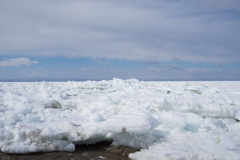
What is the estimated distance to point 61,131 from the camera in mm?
3854

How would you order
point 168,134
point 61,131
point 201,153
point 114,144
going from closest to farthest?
point 201,153, point 61,131, point 114,144, point 168,134

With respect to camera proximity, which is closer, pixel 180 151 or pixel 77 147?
pixel 180 151

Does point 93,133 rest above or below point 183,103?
below

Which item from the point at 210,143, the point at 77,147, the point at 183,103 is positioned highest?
the point at 183,103

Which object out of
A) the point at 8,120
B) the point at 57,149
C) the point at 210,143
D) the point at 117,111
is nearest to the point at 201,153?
the point at 210,143

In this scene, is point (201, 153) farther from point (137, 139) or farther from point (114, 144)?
point (114, 144)

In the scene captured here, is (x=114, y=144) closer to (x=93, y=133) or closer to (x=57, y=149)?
(x=93, y=133)

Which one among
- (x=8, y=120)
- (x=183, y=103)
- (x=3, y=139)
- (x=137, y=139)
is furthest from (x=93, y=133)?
(x=183, y=103)

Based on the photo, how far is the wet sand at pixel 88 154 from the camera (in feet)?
10.5

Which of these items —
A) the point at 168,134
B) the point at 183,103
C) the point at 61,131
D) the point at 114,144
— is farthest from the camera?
the point at 183,103

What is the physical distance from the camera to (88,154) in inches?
141

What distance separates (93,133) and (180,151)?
1.86 metres

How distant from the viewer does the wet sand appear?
3.21 m

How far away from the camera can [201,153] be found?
11.1ft
